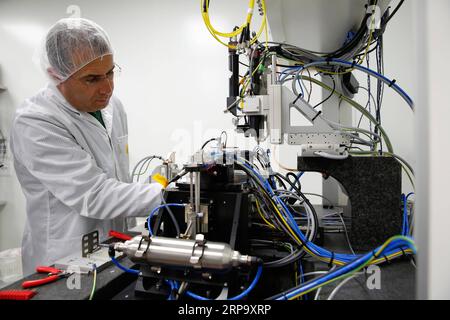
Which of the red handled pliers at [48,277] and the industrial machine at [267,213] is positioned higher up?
the industrial machine at [267,213]

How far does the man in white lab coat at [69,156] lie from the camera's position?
3.12ft

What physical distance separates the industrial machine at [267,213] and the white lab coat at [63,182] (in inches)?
8.6

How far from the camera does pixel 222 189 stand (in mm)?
667

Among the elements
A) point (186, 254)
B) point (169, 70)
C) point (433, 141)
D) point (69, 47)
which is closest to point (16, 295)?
point (186, 254)

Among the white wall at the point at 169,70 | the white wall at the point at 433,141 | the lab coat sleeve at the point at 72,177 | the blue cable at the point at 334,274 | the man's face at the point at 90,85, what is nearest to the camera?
the white wall at the point at 433,141

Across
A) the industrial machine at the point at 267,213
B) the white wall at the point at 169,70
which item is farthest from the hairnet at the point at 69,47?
the white wall at the point at 169,70

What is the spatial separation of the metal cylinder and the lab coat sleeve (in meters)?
0.41

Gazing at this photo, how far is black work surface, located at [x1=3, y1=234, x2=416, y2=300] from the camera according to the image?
52 centimetres

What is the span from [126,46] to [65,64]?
1525mm

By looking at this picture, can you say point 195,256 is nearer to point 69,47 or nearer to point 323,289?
point 323,289

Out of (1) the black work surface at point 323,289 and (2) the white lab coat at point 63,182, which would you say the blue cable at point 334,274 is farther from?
(2) the white lab coat at point 63,182

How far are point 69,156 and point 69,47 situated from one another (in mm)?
436

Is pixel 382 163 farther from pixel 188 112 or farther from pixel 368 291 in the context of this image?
pixel 188 112
